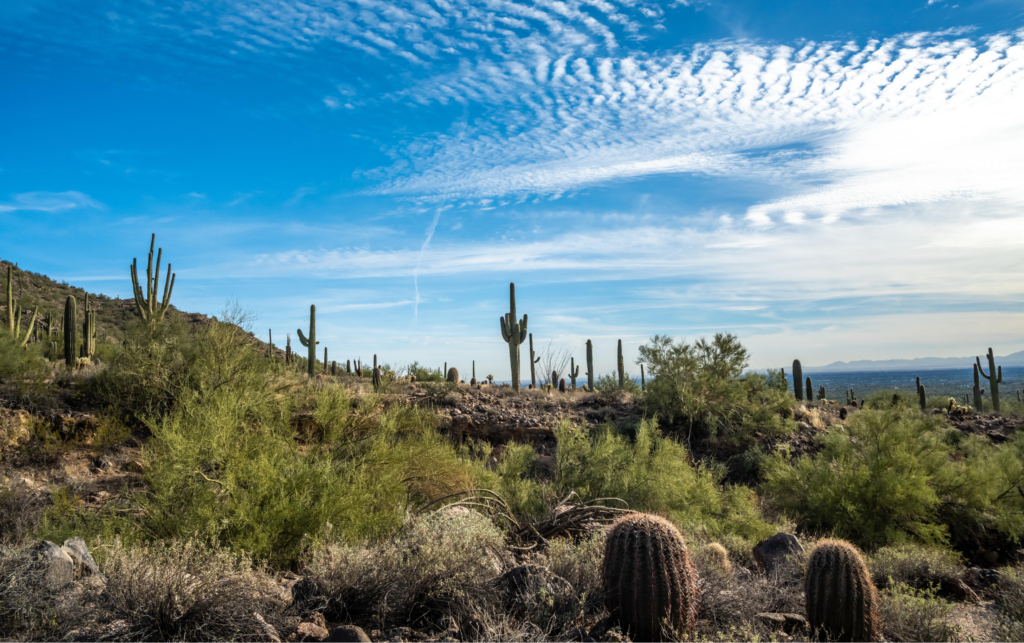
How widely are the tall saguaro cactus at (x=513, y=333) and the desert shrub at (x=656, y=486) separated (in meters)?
11.6

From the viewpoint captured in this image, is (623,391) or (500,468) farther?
(623,391)

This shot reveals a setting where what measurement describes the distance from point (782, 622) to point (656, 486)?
6054 millimetres

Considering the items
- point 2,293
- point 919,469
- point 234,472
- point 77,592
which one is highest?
point 2,293

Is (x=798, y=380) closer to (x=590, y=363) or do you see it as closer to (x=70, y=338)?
(x=590, y=363)

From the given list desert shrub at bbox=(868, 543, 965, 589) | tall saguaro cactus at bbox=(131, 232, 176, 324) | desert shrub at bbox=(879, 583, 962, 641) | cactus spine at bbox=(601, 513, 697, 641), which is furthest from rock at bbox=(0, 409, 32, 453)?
desert shrub at bbox=(868, 543, 965, 589)

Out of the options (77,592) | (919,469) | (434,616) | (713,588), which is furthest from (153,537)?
(919,469)

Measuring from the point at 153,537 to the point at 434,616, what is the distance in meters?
3.82

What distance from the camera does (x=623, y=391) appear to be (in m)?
25.2

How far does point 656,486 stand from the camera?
11781 millimetres

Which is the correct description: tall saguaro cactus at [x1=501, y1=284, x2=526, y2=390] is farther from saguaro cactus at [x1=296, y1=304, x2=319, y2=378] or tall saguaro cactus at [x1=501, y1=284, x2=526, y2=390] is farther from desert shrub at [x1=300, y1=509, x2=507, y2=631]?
desert shrub at [x1=300, y1=509, x2=507, y2=631]

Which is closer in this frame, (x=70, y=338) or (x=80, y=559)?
(x=80, y=559)

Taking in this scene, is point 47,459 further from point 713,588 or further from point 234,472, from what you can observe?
point 713,588

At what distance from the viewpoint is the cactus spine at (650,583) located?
520 cm

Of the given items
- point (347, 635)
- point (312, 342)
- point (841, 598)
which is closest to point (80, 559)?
point (347, 635)
